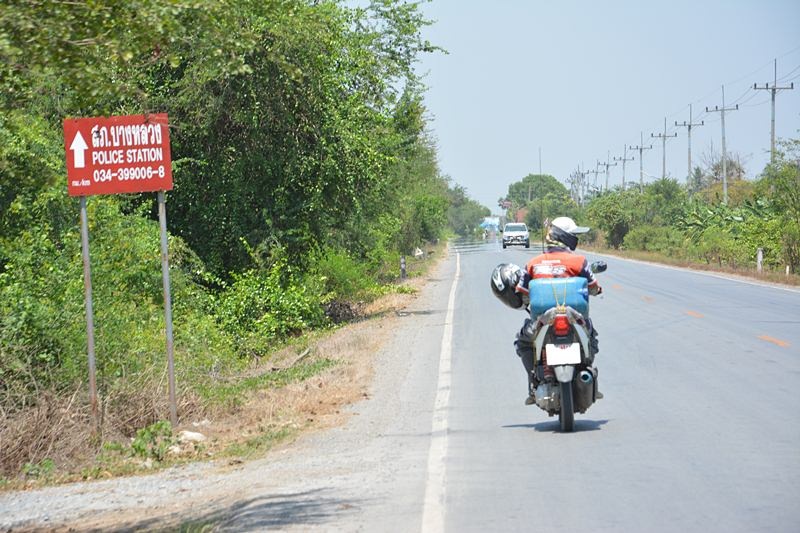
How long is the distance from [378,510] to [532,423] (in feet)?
12.7

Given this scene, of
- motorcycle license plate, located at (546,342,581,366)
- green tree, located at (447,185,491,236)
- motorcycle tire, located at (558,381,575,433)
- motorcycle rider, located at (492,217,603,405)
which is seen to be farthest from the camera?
green tree, located at (447,185,491,236)

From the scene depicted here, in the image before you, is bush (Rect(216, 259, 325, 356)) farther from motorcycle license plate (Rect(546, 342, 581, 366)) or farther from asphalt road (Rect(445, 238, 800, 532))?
motorcycle license plate (Rect(546, 342, 581, 366))

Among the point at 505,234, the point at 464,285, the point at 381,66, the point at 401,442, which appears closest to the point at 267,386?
the point at 401,442

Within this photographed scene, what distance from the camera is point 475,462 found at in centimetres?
936

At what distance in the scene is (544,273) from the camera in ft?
35.2

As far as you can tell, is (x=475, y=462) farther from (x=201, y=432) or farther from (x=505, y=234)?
(x=505, y=234)

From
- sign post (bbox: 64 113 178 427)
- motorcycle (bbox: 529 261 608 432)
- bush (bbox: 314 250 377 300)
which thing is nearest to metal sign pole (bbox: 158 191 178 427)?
sign post (bbox: 64 113 178 427)

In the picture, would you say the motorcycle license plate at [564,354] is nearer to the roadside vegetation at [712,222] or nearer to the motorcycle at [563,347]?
the motorcycle at [563,347]

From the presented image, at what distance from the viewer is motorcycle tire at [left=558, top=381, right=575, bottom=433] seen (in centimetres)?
1045

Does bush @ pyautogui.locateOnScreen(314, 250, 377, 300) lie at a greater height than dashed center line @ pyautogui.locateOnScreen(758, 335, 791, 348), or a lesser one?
greater

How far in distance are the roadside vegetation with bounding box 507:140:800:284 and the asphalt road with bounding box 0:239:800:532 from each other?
143 inches

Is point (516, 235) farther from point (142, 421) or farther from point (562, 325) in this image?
point (562, 325)

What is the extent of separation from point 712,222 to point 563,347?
5612 cm

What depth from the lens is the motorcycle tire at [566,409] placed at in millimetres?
10445
